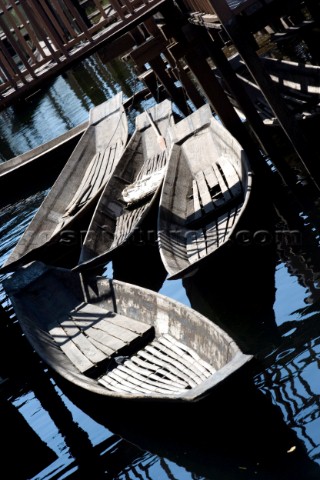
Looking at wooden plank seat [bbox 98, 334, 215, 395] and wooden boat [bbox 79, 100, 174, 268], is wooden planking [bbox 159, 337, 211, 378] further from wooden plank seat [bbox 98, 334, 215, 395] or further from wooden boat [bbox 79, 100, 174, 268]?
wooden boat [bbox 79, 100, 174, 268]

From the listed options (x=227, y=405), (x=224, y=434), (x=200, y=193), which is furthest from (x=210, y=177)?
(x=224, y=434)

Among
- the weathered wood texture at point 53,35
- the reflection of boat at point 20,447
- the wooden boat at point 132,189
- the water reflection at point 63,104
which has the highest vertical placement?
the weathered wood texture at point 53,35

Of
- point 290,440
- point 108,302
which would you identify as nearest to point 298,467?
point 290,440

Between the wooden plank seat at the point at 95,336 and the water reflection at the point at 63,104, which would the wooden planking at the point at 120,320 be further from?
the water reflection at the point at 63,104

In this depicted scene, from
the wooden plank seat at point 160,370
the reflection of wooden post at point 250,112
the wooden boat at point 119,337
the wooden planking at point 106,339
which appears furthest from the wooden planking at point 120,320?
the reflection of wooden post at point 250,112

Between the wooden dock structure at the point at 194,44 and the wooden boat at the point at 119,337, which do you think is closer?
the wooden boat at the point at 119,337

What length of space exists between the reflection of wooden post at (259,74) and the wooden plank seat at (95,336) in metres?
3.36

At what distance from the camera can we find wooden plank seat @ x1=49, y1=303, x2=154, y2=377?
10219 millimetres

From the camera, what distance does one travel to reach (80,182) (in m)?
17.9

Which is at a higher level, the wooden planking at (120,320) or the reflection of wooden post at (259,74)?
the reflection of wooden post at (259,74)

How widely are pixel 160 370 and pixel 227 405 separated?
110 cm

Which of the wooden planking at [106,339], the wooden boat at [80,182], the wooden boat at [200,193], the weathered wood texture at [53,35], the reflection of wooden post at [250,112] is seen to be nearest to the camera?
the wooden planking at [106,339]

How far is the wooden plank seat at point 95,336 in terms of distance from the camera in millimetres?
10219

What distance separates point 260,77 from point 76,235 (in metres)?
5.23
